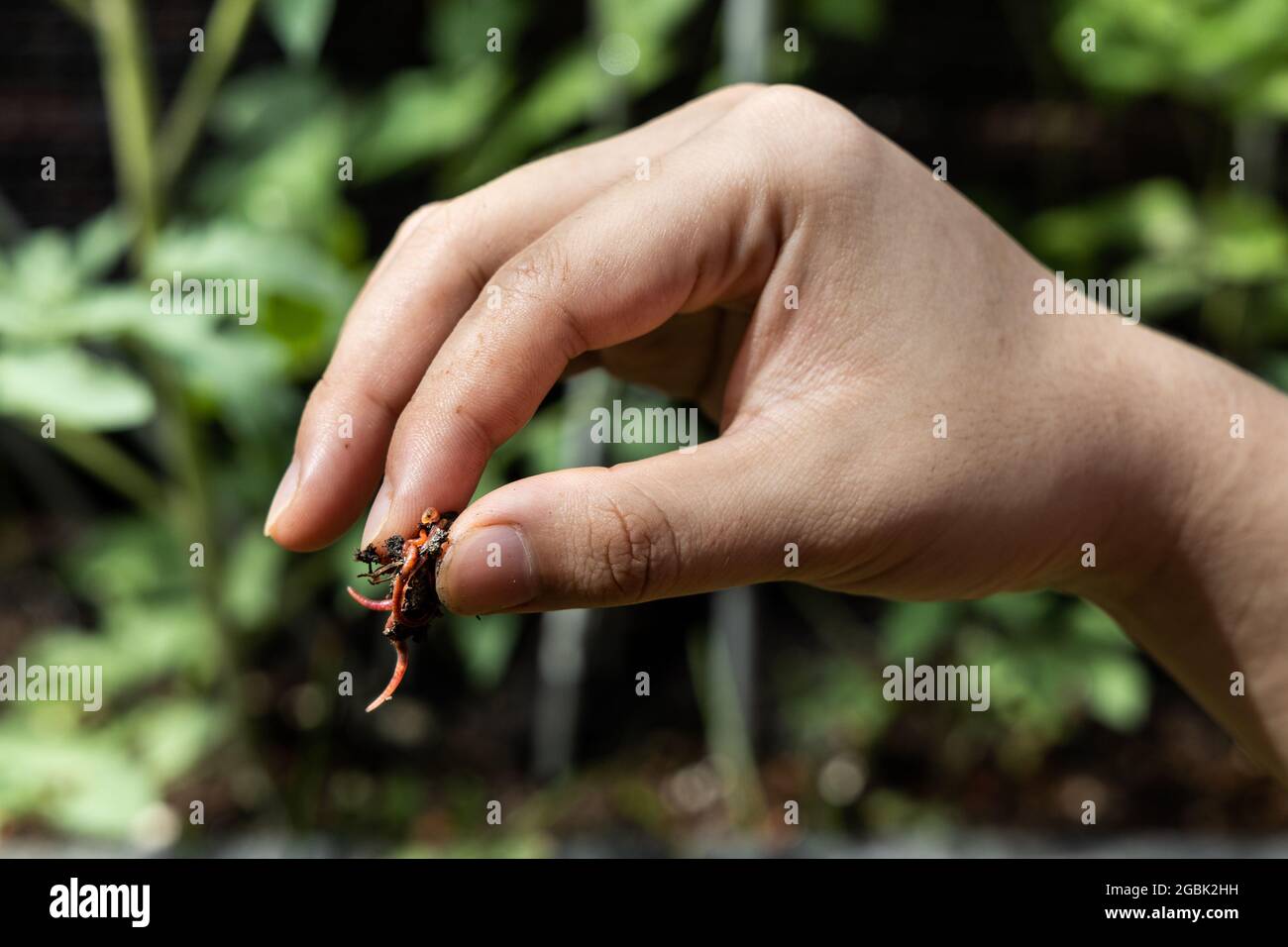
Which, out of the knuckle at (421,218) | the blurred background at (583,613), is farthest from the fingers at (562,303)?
the blurred background at (583,613)

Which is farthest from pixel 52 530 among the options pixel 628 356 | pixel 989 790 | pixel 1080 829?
pixel 1080 829

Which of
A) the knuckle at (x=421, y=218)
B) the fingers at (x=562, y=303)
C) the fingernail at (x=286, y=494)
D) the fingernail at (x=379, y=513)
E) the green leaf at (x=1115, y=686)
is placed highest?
the knuckle at (x=421, y=218)

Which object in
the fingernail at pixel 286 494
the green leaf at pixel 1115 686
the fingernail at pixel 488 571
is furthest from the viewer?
the green leaf at pixel 1115 686

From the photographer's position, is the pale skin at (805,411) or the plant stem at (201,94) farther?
the plant stem at (201,94)

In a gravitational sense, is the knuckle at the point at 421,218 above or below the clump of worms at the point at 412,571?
above

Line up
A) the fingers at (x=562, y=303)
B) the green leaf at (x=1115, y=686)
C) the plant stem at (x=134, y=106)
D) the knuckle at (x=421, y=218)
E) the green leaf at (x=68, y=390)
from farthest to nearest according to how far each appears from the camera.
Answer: the green leaf at (x=1115, y=686)
the plant stem at (x=134, y=106)
the green leaf at (x=68, y=390)
the knuckle at (x=421, y=218)
the fingers at (x=562, y=303)

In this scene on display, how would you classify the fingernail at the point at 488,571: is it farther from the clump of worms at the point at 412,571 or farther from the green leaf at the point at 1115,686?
the green leaf at the point at 1115,686

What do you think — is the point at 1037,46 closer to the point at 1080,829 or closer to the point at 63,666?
the point at 1080,829

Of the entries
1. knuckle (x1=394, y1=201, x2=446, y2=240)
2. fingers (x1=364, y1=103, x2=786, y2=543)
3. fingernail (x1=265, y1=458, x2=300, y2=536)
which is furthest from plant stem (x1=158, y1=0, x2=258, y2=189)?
fingers (x1=364, y1=103, x2=786, y2=543)

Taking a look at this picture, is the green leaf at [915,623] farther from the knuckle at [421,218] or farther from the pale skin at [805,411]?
the knuckle at [421,218]
